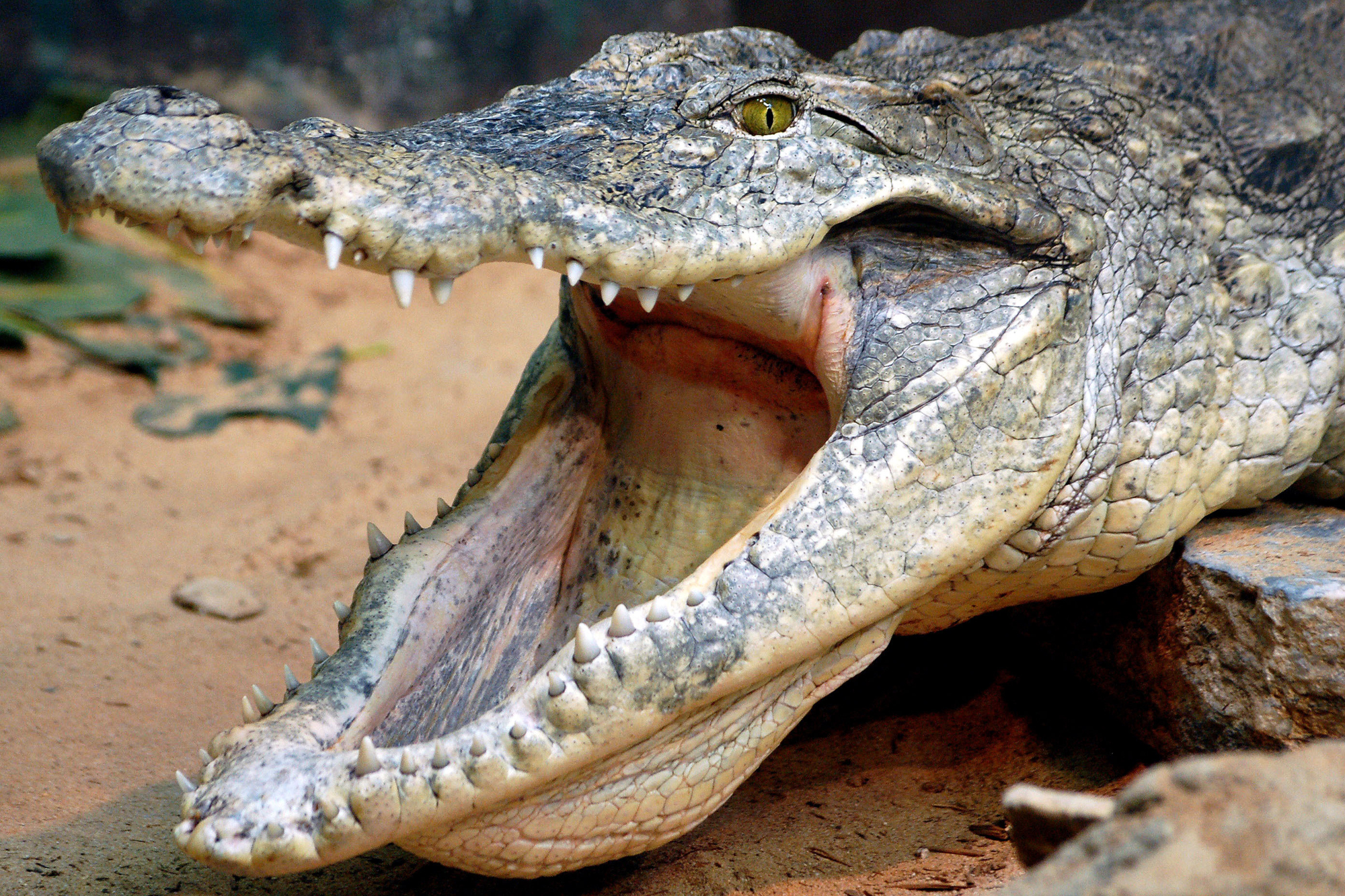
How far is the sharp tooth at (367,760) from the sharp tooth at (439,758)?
0.26ft

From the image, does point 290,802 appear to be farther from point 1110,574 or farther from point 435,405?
point 435,405

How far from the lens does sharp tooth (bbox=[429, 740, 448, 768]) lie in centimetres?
168

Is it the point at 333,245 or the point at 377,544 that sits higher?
the point at 333,245

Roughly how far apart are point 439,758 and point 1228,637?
1.47 metres

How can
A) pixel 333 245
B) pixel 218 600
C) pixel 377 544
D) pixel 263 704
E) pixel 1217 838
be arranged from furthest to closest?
1. pixel 218 600
2. pixel 377 544
3. pixel 263 704
4. pixel 333 245
5. pixel 1217 838

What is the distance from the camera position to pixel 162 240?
6105 millimetres

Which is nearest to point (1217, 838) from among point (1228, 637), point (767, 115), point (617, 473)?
point (1228, 637)

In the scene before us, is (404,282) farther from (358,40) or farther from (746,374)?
(358,40)

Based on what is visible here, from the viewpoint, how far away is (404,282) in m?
1.63

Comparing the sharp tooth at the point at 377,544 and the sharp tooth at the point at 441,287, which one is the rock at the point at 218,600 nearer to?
the sharp tooth at the point at 377,544

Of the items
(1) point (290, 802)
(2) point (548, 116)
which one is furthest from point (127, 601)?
(2) point (548, 116)

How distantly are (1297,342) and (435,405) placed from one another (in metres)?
3.80

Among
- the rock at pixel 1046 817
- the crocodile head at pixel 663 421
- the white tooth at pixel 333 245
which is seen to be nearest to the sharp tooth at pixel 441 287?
the crocodile head at pixel 663 421

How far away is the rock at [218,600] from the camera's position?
11.3 feet
